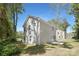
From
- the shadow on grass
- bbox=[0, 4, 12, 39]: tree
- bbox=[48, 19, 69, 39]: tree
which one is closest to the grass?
the shadow on grass

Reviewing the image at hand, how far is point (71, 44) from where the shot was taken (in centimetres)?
208

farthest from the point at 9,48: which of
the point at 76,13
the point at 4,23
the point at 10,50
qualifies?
the point at 76,13

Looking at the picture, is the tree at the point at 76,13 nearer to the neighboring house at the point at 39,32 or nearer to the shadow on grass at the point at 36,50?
the neighboring house at the point at 39,32

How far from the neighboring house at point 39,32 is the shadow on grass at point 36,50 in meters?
0.05

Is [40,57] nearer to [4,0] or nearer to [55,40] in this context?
[55,40]

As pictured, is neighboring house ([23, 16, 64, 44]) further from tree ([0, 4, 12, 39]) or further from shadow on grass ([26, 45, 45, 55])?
tree ([0, 4, 12, 39])

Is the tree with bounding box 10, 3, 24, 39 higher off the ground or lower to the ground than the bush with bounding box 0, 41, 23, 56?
higher

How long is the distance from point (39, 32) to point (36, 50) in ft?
0.59

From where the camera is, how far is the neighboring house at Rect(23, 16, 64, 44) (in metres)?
2.08

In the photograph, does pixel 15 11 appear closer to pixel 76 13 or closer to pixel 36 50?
pixel 36 50

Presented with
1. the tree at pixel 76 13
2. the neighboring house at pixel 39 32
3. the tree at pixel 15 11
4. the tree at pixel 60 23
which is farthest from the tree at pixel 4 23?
the tree at pixel 76 13

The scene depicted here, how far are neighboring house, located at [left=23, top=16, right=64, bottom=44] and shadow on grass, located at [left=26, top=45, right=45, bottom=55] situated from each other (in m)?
0.05

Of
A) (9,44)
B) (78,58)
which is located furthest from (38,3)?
(78,58)

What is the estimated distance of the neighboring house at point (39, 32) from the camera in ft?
6.84
